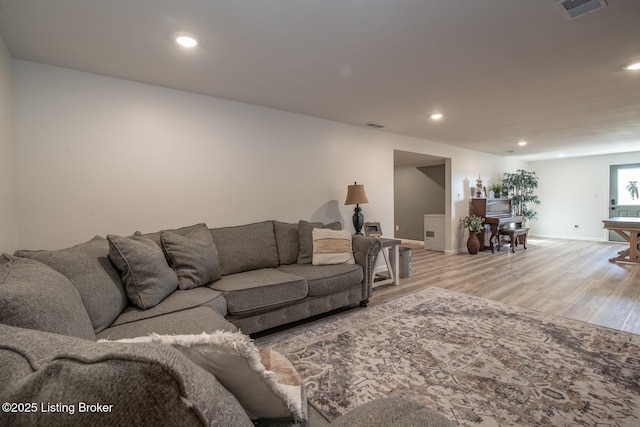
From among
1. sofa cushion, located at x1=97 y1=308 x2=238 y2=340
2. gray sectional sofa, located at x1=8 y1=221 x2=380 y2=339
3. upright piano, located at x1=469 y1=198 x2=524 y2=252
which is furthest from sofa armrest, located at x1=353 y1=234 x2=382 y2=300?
upright piano, located at x1=469 y1=198 x2=524 y2=252

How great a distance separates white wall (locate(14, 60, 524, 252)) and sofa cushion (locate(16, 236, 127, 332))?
3.07 ft

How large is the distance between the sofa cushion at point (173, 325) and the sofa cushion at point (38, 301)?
34 cm

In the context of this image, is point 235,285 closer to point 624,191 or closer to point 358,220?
point 358,220

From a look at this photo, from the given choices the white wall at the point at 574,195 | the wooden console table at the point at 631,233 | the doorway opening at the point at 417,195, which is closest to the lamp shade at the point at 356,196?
the doorway opening at the point at 417,195

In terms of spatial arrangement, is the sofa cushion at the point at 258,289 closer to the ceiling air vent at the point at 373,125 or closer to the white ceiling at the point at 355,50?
the white ceiling at the point at 355,50

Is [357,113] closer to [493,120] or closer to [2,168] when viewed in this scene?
[493,120]

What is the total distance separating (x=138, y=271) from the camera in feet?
6.67

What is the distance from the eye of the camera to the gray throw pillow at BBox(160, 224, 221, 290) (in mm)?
2467

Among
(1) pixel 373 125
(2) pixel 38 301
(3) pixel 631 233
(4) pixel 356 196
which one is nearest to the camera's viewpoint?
(2) pixel 38 301

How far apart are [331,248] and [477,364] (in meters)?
1.66

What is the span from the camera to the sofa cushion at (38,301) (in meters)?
0.91

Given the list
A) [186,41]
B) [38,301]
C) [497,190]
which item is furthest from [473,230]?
[38,301]

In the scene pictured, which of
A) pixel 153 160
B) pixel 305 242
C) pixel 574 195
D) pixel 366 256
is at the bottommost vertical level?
pixel 366 256

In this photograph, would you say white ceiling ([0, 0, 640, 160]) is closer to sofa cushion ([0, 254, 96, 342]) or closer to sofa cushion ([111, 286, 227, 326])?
sofa cushion ([0, 254, 96, 342])
